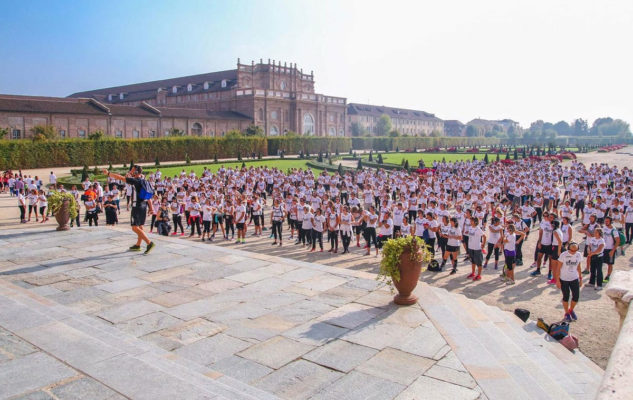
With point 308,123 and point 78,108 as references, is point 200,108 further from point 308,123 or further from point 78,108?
point 78,108

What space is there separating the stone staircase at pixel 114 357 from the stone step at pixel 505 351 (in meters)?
2.78

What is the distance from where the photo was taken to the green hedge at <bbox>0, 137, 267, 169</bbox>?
121ft

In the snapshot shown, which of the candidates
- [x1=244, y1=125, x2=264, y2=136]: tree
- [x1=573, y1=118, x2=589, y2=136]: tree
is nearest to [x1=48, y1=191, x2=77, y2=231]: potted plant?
[x1=244, y1=125, x2=264, y2=136]: tree

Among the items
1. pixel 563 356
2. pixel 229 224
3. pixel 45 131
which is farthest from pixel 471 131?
pixel 563 356

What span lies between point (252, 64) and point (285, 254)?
225ft

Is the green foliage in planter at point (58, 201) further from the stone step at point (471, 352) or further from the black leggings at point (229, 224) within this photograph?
the stone step at point (471, 352)

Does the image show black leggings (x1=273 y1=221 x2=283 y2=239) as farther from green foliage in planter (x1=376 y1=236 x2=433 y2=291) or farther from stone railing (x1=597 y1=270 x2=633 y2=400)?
stone railing (x1=597 y1=270 x2=633 y2=400)

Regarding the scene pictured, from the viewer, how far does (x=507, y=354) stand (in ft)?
19.2

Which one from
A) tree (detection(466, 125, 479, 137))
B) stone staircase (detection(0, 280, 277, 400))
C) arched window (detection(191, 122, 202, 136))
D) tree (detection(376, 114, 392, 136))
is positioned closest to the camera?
stone staircase (detection(0, 280, 277, 400))

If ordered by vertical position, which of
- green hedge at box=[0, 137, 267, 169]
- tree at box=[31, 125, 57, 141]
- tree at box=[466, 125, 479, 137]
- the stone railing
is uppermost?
tree at box=[466, 125, 479, 137]

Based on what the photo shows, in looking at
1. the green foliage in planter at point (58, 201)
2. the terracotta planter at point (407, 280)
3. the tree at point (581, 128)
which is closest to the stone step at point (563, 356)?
the terracotta planter at point (407, 280)

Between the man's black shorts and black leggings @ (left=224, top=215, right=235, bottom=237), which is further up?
the man's black shorts

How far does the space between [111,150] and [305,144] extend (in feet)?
90.5

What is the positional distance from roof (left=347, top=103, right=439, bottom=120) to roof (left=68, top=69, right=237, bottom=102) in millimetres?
35350
